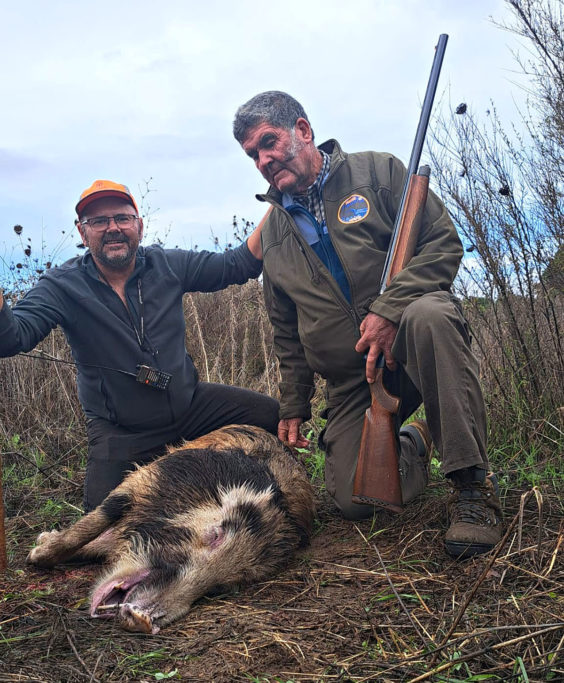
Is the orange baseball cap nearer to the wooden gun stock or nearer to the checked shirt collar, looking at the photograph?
the checked shirt collar

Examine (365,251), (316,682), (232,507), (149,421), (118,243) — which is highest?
(118,243)

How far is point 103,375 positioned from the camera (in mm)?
4555

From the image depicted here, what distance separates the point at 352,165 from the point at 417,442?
1758 mm

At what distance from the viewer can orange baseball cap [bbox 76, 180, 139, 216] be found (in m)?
4.68

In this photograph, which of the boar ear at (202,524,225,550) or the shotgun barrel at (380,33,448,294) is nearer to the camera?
the boar ear at (202,524,225,550)

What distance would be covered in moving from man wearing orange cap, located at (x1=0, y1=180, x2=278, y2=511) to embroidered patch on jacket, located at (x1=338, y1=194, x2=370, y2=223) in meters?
0.99

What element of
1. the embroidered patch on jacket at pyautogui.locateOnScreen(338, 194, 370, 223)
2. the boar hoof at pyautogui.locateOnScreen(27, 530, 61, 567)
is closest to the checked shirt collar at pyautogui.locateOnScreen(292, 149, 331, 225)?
the embroidered patch on jacket at pyautogui.locateOnScreen(338, 194, 370, 223)

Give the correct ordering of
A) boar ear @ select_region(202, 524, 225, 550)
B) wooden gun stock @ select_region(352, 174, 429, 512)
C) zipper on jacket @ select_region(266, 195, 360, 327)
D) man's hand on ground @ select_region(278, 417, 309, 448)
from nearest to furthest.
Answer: boar ear @ select_region(202, 524, 225, 550), wooden gun stock @ select_region(352, 174, 429, 512), zipper on jacket @ select_region(266, 195, 360, 327), man's hand on ground @ select_region(278, 417, 309, 448)

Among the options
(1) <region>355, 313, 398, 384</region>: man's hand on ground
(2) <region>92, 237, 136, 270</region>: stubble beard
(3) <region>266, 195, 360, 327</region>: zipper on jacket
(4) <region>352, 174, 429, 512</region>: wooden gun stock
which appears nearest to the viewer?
(4) <region>352, 174, 429, 512</region>: wooden gun stock

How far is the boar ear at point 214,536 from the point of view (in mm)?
3029

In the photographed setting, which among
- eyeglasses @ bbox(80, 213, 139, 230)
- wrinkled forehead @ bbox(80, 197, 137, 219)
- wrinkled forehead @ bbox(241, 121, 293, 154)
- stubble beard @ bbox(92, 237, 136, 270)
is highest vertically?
wrinkled forehead @ bbox(241, 121, 293, 154)

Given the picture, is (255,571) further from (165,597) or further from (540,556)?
(540,556)

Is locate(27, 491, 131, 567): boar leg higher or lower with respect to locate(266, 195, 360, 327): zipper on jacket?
lower

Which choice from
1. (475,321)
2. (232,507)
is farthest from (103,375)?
(475,321)
